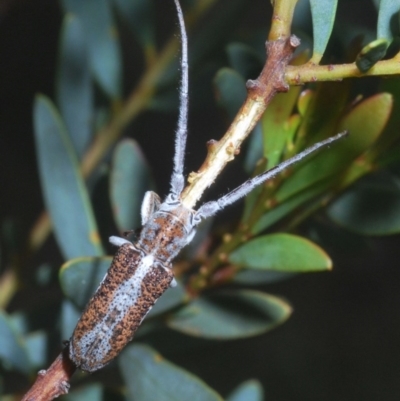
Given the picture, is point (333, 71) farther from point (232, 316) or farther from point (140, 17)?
point (140, 17)

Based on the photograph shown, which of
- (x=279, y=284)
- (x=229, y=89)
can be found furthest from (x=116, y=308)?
(x=279, y=284)

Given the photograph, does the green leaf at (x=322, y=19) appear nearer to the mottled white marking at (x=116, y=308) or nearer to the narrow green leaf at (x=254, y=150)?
the narrow green leaf at (x=254, y=150)

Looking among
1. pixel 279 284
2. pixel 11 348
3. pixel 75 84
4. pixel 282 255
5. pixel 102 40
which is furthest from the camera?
pixel 279 284

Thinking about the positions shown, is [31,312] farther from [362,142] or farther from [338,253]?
[362,142]

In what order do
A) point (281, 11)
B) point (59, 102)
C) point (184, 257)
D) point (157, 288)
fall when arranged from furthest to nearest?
point (59, 102)
point (184, 257)
point (157, 288)
point (281, 11)

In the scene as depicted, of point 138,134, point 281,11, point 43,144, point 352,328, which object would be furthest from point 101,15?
point 352,328

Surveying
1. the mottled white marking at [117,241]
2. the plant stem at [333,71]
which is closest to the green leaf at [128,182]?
the mottled white marking at [117,241]
